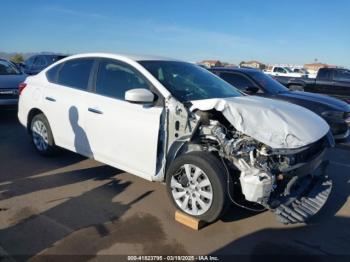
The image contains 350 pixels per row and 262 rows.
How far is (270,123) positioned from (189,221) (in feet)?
4.40

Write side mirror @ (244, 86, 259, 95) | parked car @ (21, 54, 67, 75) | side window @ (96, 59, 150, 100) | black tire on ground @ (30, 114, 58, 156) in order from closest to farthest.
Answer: side window @ (96, 59, 150, 100), black tire on ground @ (30, 114, 58, 156), side mirror @ (244, 86, 259, 95), parked car @ (21, 54, 67, 75)

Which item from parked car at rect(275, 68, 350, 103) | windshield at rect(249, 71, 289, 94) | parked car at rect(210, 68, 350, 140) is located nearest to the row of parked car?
parked car at rect(210, 68, 350, 140)

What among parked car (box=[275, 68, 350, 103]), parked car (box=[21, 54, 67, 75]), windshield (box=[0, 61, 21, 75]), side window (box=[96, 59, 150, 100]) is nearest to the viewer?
side window (box=[96, 59, 150, 100])

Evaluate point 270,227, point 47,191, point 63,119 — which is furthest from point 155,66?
point 270,227

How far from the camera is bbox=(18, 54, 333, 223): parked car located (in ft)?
12.2

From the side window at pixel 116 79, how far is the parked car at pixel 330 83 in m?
11.7

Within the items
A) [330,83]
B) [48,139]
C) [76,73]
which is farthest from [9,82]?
[330,83]

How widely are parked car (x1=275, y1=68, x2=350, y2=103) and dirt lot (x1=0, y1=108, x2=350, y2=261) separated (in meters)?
10.5

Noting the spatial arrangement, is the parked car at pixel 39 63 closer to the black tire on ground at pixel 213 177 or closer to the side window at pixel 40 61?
the side window at pixel 40 61

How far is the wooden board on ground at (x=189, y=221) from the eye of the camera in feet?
12.9

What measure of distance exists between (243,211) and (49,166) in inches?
122

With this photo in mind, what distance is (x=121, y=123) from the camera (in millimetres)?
4559

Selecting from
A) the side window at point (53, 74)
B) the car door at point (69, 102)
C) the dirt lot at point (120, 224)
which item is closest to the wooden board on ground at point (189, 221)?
the dirt lot at point (120, 224)

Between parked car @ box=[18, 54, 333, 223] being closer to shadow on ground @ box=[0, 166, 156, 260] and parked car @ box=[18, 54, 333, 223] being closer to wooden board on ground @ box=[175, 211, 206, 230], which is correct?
wooden board on ground @ box=[175, 211, 206, 230]
